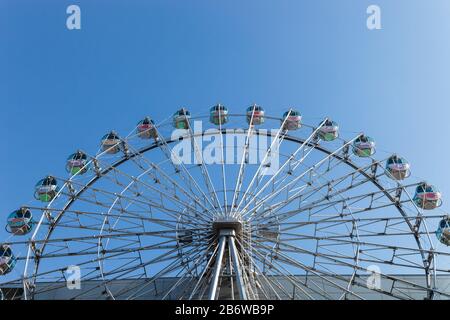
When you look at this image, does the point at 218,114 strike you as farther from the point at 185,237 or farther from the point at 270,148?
the point at 185,237

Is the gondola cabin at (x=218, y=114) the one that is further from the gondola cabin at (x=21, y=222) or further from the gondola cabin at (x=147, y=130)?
the gondola cabin at (x=21, y=222)

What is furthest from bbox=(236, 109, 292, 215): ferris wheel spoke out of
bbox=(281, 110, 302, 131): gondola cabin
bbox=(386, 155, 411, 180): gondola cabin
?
bbox=(386, 155, 411, 180): gondola cabin

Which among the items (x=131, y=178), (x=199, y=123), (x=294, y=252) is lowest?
(x=294, y=252)

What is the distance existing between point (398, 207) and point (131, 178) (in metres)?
9.07

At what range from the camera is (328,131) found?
2214cm

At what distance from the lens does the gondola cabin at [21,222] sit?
19.1 meters

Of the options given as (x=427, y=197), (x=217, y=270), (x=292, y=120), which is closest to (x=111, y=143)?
(x=292, y=120)

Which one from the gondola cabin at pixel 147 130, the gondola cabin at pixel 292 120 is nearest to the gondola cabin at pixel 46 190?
the gondola cabin at pixel 147 130

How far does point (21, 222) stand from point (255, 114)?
31.2 feet

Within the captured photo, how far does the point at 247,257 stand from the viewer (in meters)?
16.2

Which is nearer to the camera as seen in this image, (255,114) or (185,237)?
(185,237)
